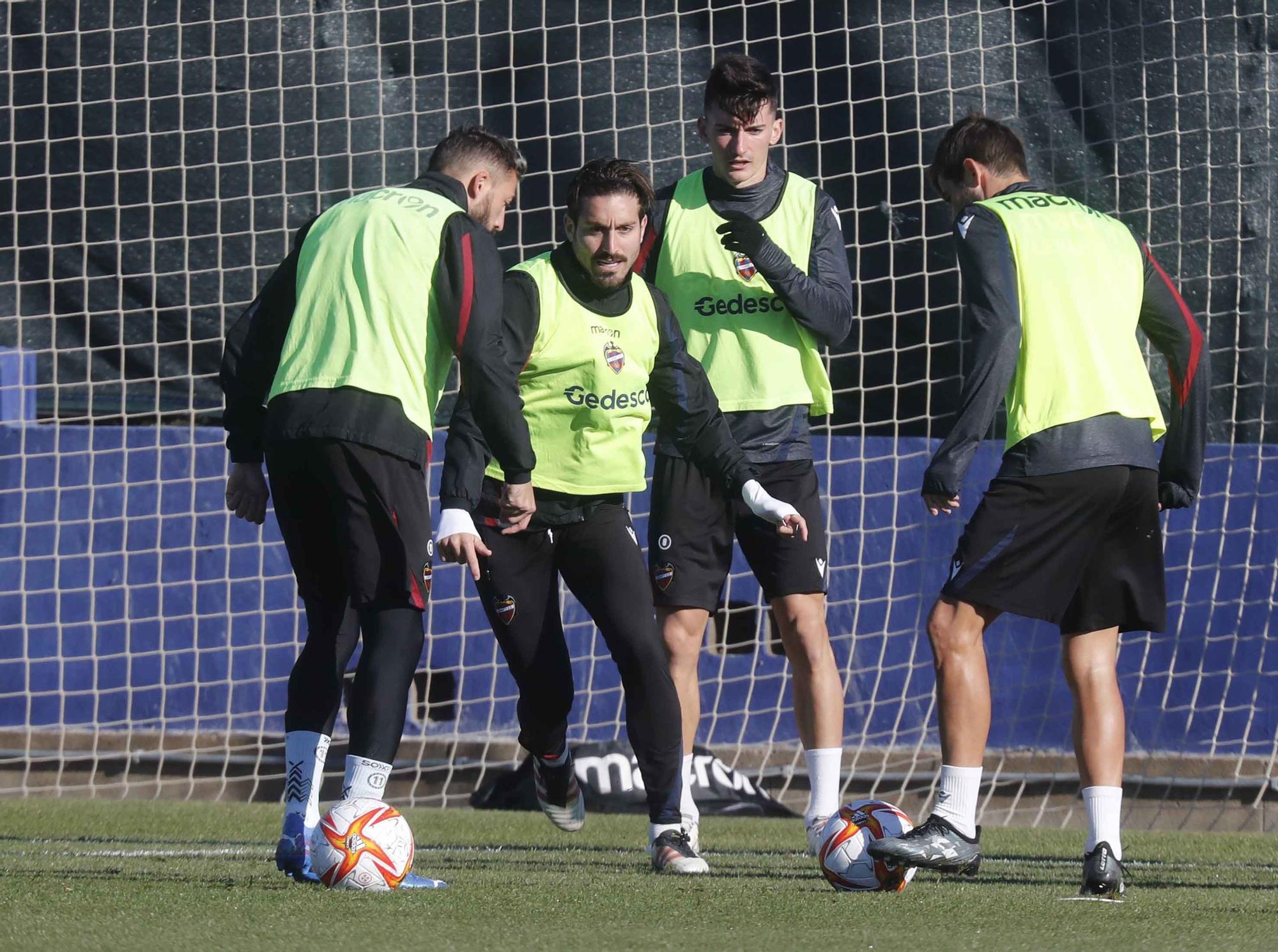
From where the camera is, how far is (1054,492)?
396 centimetres

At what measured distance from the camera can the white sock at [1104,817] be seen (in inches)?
153

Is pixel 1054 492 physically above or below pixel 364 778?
above

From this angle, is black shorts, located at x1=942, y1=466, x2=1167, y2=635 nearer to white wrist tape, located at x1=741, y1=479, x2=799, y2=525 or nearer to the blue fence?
white wrist tape, located at x1=741, y1=479, x2=799, y2=525

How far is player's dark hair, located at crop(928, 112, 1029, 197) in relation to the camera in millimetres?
4234

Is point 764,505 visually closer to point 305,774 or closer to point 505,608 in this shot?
point 505,608

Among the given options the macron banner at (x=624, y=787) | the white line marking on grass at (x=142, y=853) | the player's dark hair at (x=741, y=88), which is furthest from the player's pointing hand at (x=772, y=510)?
the macron banner at (x=624, y=787)

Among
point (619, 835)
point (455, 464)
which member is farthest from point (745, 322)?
point (619, 835)

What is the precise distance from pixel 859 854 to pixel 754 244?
1.66 metres

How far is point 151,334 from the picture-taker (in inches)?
296

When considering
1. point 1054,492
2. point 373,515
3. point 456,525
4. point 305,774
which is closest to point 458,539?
point 456,525

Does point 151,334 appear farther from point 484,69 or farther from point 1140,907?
point 1140,907

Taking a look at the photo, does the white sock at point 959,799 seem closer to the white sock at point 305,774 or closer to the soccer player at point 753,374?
the soccer player at point 753,374

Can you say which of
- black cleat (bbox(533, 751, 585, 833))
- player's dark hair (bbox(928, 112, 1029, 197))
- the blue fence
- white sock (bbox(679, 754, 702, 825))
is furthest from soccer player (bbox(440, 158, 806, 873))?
the blue fence

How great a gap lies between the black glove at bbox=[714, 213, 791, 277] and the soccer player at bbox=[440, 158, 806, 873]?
0.29 m
